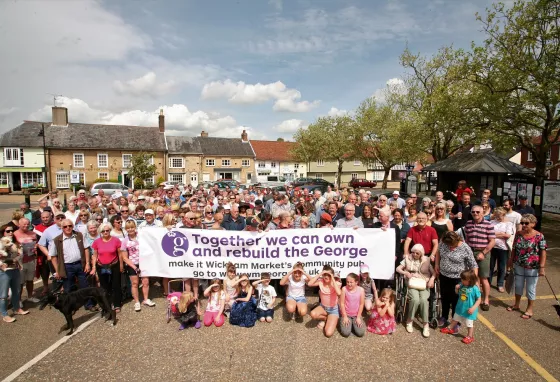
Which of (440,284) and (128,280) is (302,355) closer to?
(440,284)

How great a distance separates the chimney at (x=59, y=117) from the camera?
41.7m

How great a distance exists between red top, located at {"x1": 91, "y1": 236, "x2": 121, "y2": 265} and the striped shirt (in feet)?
22.2

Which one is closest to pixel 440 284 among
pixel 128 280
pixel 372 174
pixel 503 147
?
pixel 128 280

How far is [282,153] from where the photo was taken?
187ft

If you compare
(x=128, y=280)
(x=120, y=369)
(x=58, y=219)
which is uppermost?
(x=58, y=219)

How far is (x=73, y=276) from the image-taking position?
6027 millimetres

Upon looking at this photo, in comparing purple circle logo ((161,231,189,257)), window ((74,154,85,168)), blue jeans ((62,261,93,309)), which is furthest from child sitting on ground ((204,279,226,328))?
window ((74,154,85,168))

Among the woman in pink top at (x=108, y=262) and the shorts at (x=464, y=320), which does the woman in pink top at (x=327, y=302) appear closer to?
the shorts at (x=464, y=320)

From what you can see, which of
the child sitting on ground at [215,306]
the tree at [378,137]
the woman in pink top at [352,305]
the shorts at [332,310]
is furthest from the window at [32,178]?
the woman in pink top at [352,305]

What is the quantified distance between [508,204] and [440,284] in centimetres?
375

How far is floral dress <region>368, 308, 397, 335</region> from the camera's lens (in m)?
5.24

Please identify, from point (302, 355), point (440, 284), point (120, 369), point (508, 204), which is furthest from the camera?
point (508, 204)

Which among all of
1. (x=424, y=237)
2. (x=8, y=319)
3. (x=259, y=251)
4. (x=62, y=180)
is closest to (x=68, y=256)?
(x=8, y=319)

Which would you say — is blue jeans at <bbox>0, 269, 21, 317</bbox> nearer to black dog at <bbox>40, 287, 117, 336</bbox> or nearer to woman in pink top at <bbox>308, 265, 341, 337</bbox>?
black dog at <bbox>40, 287, 117, 336</bbox>
